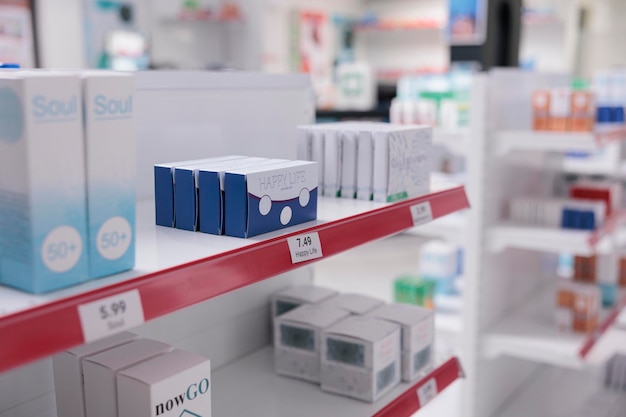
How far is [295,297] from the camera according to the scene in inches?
79.0

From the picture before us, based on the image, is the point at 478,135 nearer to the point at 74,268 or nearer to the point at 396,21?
the point at 74,268

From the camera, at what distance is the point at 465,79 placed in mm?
3666

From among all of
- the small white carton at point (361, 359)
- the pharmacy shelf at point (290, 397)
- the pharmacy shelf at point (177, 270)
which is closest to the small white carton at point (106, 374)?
the pharmacy shelf at point (177, 270)

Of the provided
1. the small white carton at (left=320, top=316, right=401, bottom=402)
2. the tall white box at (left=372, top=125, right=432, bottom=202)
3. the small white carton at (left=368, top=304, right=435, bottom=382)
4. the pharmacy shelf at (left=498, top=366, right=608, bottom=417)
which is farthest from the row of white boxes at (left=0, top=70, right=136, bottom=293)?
the pharmacy shelf at (left=498, top=366, right=608, bottom=417)

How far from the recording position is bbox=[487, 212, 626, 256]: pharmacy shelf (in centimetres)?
298

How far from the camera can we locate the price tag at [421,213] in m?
1.61

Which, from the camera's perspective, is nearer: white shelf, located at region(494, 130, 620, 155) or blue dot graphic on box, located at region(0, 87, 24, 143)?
blue dot graphic on box, located at region(0, 87, 24, 143)

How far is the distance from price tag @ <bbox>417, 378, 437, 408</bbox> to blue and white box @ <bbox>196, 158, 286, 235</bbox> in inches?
30.7

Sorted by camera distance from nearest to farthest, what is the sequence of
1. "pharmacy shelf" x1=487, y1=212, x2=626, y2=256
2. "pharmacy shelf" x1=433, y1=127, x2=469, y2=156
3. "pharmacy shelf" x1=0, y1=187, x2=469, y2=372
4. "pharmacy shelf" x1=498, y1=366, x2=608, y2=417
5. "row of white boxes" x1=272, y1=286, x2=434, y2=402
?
"pharmacy shelf" x1=0, y1=187, x2=469, y2=372, "row of white boxes" x1=272, y1=286, x2=434, y2=402, "pharmacy shelf" x1=487, y1=212, x2=626, y2=256, "pharmacy shelf" x1=433, y1=127, x2=469, y2=156, "pharmacy shelf" x1=498, y1=366, x2=608, y2=417

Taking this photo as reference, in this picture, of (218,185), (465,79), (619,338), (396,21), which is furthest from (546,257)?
(396,21)

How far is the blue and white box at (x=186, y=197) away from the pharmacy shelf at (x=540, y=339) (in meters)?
2.22

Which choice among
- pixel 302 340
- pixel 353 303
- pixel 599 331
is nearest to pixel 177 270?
pixel 302 340

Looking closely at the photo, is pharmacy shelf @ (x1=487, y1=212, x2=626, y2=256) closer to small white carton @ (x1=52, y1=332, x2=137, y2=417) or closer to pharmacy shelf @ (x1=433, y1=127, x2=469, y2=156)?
pharmacy shelf @ (x1=433, y1=127, x2=469, y2=156)

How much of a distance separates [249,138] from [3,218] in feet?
3.38
